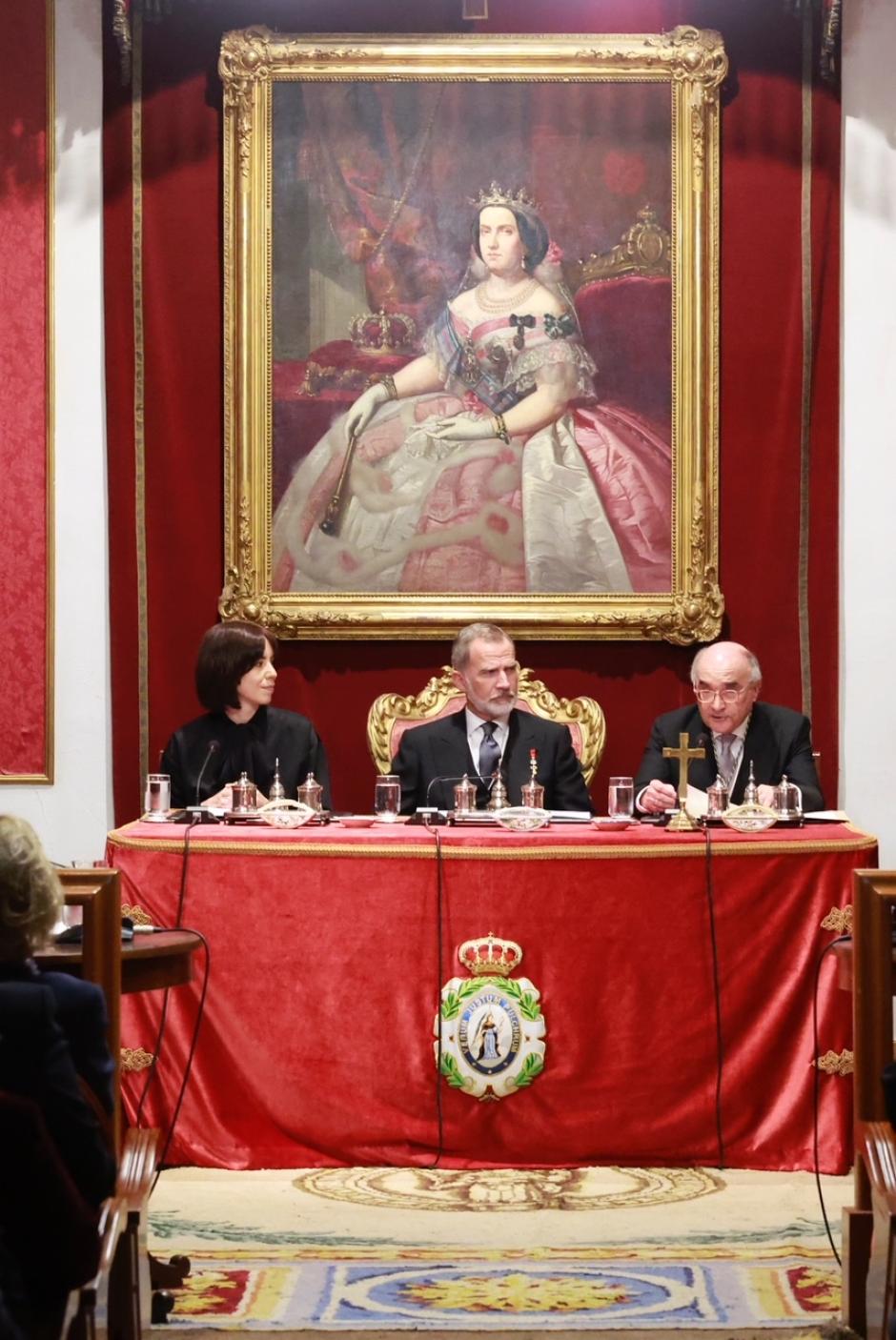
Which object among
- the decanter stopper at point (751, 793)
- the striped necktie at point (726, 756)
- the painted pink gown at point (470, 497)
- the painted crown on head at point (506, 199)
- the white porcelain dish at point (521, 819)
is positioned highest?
the painted crown on head at point (506, 199)

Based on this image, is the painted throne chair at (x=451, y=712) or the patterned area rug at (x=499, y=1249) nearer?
the patterned area rug at (x=499, y=1249)

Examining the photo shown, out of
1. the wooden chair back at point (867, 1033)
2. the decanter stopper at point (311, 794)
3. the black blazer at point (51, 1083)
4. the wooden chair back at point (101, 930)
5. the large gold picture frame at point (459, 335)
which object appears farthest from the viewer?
the large gold picture frame at point (459, 335)

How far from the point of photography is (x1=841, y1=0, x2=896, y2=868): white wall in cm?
696

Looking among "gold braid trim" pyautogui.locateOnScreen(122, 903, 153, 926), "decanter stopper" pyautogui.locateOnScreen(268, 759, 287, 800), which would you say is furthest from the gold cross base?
"gold braid trim" pyautogui.locateOnScreen(122, 903, 153, 926)

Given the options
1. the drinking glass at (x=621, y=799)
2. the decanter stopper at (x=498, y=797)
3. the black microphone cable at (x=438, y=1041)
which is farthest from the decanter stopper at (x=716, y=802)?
the black microphone cable at (x=438, y=1041)

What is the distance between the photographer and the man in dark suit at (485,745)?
6.16 m

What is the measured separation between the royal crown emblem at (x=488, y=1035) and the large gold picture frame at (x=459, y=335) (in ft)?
6.94

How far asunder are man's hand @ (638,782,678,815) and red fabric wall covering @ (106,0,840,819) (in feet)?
4.21

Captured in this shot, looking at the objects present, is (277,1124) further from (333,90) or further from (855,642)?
(333,90)

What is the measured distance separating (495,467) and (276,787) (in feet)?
5.97

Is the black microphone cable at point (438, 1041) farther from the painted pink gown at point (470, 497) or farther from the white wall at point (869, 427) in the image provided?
the white wall at point (869, 427)

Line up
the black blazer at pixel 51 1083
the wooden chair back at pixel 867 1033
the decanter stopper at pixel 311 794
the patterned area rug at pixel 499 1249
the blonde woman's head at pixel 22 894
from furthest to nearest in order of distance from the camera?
the decanter stopper at pixel 311 794 → the patterned area rug at pixel 499 1249 → the wooden chair back at pixel 867 1033 → the blonde woman's head at pixel 22 894 → the black blazer at pixel 51 1083

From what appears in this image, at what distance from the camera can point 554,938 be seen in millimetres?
5168

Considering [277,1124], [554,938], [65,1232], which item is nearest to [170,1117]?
[277,1124]
